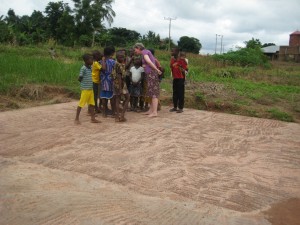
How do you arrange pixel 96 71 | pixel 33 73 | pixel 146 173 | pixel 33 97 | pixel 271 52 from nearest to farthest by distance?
pixel 146 173 → pixel 96 71 → pixel 33 97 → pixel 33 73 → pixel 271 52

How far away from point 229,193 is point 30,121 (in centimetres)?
417

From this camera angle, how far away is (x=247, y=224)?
3025mm

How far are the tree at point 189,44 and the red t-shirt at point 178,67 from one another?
133 feet

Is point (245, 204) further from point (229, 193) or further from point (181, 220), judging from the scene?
point (181, 220)

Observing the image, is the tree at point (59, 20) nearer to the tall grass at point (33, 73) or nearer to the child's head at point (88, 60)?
the tall grass at point (33, 73)

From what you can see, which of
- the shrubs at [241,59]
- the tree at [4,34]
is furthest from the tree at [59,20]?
the shrubs at [241,59]

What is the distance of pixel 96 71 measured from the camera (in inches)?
271

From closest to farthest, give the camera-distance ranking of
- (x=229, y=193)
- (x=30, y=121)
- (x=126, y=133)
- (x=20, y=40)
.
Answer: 1. (x=229, y=193)
2. (x=126, y=133)
3. (x=30, y=121)
4. (x=20, y=40)

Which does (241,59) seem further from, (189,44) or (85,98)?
(189,44)

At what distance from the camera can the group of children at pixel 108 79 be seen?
20.8 feet

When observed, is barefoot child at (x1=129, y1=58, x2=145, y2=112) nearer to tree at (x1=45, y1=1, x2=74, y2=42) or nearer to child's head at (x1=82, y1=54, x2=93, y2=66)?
child's head at (x1=82, y1=54, x2=93, y2=66)

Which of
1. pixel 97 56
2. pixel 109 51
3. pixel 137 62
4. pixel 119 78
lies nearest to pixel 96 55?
pixel 97 56

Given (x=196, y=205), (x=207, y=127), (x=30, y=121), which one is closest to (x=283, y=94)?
(x=207, y=127)

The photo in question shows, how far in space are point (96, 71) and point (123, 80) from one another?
57cm
